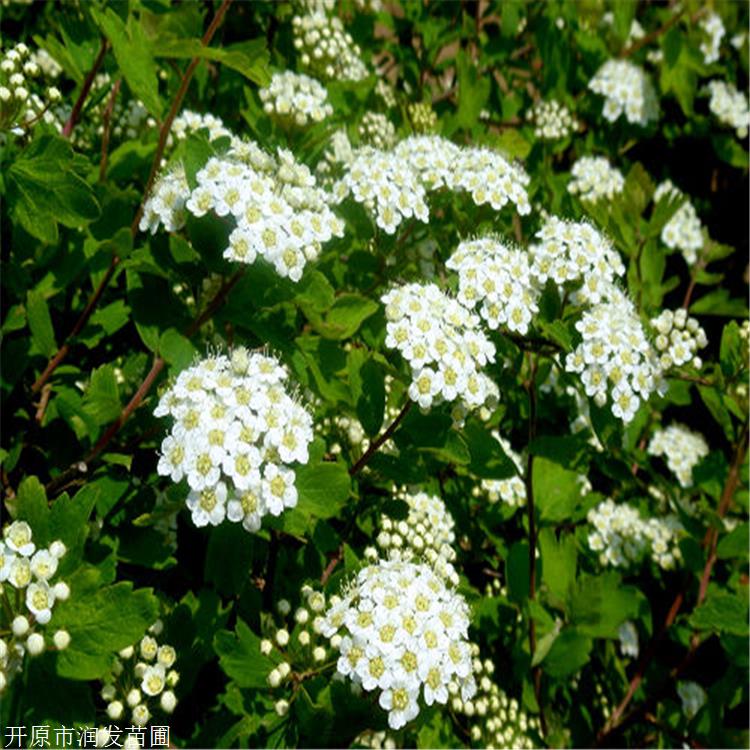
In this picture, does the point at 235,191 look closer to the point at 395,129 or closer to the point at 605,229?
the point at 605,229

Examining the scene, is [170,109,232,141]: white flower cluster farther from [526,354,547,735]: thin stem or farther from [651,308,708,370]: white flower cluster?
[651,308,708,370]: white flower cluster

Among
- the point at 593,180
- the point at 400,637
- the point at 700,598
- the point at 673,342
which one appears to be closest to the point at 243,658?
the point at 400,637

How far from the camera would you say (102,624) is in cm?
165

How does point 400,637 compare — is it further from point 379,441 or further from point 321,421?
point 321,421

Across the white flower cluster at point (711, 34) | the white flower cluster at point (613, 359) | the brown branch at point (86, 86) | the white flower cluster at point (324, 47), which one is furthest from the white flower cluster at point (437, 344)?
the white flower cluster at point (711, 34)

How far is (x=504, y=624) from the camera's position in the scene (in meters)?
2.78

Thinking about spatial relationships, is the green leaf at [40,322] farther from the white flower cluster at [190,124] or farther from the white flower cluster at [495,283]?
the white flower cluster at [495,283]

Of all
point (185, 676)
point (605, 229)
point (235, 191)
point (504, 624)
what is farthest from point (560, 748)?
point (235, 191)

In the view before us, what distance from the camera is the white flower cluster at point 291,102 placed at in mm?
2625

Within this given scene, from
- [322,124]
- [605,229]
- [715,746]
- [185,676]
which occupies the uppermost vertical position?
[322,124]

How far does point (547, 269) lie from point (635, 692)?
1592 mm

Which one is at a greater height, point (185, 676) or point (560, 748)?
point (185, 676)

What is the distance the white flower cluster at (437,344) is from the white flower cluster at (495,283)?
50 millimetres

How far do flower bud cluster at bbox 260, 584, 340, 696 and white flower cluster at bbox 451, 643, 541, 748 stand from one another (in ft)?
1.43
